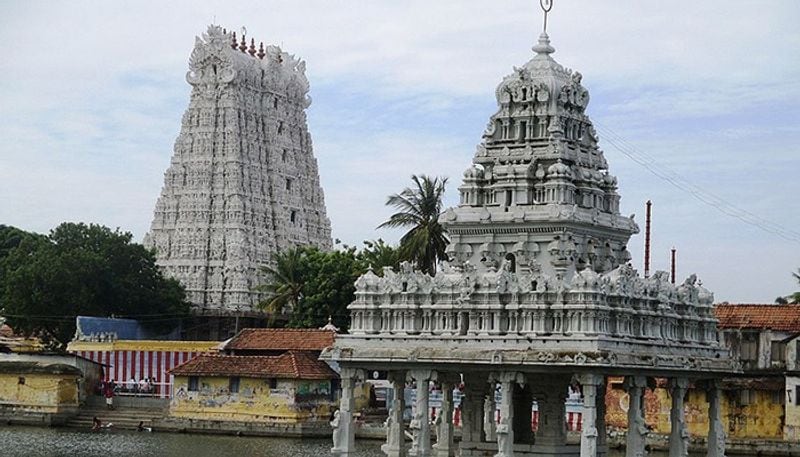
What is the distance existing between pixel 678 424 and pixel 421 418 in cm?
568

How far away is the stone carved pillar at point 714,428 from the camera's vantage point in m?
38.6

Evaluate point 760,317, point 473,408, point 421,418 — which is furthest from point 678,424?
point 760,317

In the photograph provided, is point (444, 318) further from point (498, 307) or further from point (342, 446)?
point (342, 446)

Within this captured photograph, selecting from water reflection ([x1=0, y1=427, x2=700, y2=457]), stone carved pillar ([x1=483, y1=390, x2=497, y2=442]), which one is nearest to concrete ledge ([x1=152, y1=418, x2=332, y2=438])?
water reflection ([x1=0, y1=427, x2=700, y2=457])

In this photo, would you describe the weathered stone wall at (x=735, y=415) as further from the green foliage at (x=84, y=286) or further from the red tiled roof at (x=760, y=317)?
the green foliage at (x=84, y=286)

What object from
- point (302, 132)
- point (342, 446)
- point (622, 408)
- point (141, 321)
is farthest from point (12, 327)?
point (342, 446)

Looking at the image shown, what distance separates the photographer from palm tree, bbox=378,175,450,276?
60750 millimetres

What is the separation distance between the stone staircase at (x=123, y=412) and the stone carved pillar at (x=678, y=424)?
1036 inches

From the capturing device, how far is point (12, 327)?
79250mm

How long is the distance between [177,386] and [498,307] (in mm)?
26805

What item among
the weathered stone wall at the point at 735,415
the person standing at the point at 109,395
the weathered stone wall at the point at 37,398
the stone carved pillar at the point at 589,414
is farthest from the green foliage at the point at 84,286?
the stone carved pillar at the point at 589,414

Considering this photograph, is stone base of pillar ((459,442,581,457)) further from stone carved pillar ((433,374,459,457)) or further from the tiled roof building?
the tiled roof building

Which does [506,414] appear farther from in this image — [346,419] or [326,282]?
[326,282]

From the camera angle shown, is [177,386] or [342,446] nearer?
[342,446]
